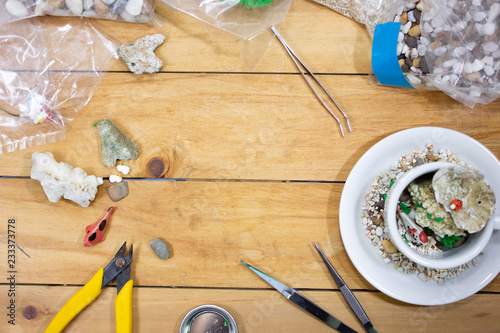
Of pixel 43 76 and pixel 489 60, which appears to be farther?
pixel 43 76

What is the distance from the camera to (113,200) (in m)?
0.82

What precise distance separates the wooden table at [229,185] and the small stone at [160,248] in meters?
0.02

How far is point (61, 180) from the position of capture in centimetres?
78

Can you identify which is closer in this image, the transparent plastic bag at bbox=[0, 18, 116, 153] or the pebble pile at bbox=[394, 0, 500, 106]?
the pebble pile at bbox=[394, 0, 500, 106]

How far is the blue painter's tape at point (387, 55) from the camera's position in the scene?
2.49ft

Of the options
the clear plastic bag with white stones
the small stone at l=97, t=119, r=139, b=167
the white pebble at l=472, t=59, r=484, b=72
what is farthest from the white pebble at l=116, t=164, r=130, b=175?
the white pebble at l=472, t=59, r=484, b=72

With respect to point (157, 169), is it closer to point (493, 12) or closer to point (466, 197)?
point (466, 197)

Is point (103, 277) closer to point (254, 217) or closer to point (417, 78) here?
point (254, 217)

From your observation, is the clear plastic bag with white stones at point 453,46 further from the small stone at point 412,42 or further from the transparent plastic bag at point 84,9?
the transparent plastic bag at point 84,9

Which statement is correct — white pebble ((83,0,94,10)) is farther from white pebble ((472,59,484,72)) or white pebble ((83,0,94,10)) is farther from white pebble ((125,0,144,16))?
white pebble ((472,59,484,72))

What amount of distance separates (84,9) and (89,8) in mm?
12

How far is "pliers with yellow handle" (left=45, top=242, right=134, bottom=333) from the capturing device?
775 mm

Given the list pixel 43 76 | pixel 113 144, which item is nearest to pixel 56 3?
pixel 43 76

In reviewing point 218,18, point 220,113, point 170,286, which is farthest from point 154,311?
point 218,18
